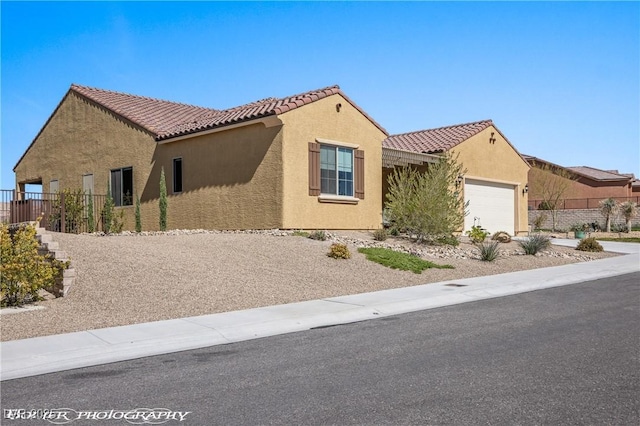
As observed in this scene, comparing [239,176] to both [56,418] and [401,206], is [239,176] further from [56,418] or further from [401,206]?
[56,418]

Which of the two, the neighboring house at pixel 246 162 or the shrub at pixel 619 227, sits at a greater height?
the neighboring house at pixel 246 162

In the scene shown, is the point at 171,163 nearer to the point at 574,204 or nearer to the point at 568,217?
the point at 568,217

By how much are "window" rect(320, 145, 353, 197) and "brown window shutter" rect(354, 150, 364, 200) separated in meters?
0.18

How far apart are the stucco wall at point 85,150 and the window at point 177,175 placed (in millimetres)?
1361

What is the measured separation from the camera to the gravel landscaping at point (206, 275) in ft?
33.6

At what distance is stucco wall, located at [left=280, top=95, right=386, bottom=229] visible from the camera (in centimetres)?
1908

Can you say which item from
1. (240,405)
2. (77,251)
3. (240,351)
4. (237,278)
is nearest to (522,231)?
(237,278)

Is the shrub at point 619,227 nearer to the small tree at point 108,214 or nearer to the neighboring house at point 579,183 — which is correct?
the neighboring house at point 579,183

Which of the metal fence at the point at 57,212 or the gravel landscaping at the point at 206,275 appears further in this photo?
the metal fence at the point at 57,212

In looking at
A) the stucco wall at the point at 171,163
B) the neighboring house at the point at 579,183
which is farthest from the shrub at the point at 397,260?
the neighboring house at the point at 579,183

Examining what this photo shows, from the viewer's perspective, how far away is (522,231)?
29.9 m

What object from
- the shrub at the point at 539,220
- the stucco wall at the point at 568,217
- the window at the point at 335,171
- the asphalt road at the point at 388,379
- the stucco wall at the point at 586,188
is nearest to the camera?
the asphalt road at the point at 388,379

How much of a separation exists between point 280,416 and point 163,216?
17.1m

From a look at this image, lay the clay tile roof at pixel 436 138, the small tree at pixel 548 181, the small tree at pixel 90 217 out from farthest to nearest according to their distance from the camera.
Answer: the small tree at pixel 548 181, the clay tile roof at pixel 436 138, the small tree at pixel 90 217
